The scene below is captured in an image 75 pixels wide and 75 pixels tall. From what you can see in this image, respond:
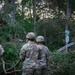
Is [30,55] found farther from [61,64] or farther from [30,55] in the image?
[61,64]

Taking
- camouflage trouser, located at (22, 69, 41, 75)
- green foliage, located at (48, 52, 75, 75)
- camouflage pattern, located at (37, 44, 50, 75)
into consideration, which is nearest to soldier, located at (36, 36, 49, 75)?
camouflage pattern, located at (37, 44, 50, 75)

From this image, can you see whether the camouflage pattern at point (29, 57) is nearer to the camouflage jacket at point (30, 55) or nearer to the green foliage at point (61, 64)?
the camouflage jacket at point (30, 55)

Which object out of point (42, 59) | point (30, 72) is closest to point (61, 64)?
point (42, 59)

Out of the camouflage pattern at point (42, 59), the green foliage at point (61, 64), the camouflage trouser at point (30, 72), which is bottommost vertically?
the green foliage at point (61, 64)

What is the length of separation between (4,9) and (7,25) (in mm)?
2093

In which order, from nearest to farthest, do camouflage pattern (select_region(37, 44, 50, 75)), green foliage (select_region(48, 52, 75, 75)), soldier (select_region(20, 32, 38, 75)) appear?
soldier (select_region(20, 32, 38, 75)) → camouflage pattern (select_region(37, 44, 50, 75)) → green foliage (select_region(48, 52, 75, 75))

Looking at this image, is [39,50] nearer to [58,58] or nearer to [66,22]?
[58,58]

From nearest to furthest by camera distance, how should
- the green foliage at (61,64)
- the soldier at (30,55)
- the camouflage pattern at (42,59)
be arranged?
the soldier at (30,55) → the camouflage pattern at (42,59) → the green foliage at (61,64)

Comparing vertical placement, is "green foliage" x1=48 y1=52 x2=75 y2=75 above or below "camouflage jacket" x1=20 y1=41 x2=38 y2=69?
below

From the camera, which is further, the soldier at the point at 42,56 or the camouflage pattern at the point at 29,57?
the soldier at the point at 42,56

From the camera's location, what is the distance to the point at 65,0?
30531 mm

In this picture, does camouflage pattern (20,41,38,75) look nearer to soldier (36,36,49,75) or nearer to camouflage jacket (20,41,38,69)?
camouflage jacket (20,41,38,69)

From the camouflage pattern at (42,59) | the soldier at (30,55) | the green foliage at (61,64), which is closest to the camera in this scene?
the soldier at (30,55)

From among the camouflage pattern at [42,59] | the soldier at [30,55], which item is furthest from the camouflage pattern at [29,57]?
the camouflage pattern at [42,59]
